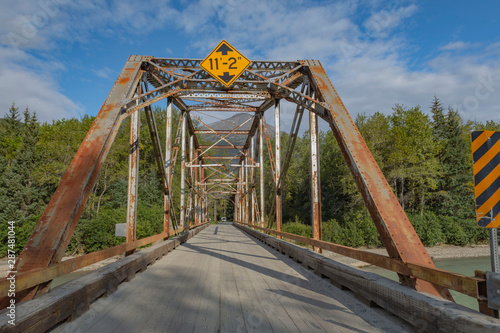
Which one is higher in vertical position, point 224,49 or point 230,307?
point 224,49

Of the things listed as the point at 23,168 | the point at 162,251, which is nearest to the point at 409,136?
the point at 162,251

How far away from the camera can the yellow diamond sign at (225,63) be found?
21.7 ft

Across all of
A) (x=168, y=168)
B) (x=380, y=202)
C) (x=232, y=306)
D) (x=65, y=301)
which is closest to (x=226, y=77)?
(x=168, y=168)

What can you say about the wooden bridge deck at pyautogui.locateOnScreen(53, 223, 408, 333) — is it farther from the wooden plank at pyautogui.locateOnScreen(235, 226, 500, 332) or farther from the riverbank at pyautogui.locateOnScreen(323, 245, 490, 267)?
the riverbank at pyautogui.locateOnScreen(323, 245, 490, 267)

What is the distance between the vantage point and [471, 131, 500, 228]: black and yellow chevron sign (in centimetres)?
217

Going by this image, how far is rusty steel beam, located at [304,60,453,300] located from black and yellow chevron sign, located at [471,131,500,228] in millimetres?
842

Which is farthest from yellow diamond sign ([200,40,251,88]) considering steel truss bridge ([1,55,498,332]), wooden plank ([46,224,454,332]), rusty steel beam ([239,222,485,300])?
rusty steel beam ([239,222,485,300])

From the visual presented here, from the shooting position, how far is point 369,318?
8.99 feet

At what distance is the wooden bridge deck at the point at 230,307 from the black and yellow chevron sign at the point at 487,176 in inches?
44.2

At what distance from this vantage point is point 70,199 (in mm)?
3424

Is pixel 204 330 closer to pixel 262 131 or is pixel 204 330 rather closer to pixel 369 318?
pixel 369 318

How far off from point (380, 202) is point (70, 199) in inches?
140

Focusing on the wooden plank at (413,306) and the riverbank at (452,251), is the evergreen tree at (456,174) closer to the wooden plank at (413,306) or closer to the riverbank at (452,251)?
the riverbank at (452,251)

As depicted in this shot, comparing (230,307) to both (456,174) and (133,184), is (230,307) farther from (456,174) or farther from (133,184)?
(456,174)
